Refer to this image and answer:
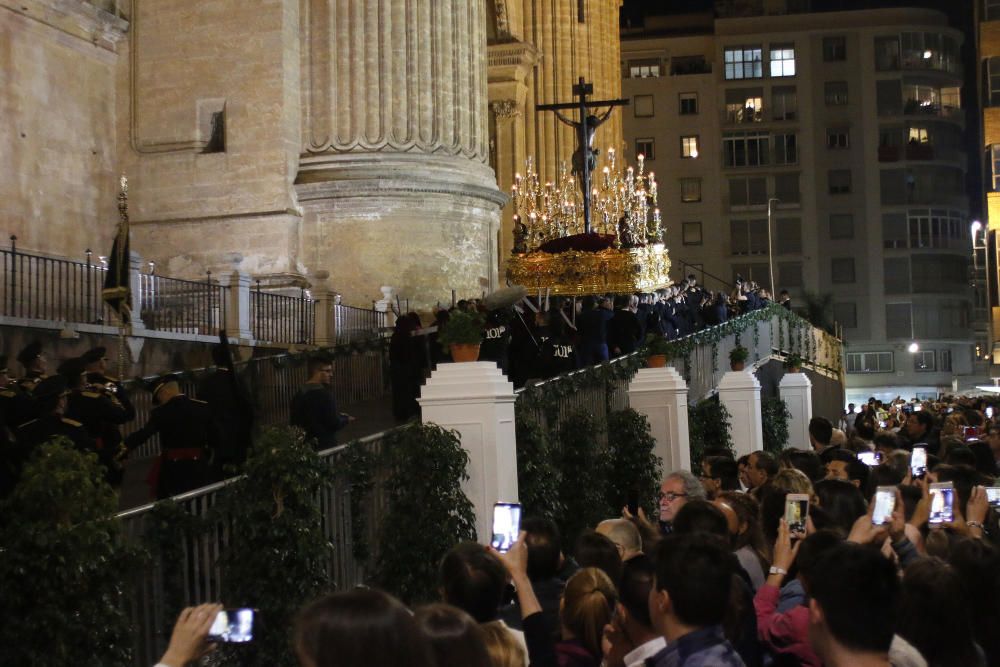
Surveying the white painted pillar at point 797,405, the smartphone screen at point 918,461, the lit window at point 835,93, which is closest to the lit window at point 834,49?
the lit window at point 835,93

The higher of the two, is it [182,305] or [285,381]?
[182,305]

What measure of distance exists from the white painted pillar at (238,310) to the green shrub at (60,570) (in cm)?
1414

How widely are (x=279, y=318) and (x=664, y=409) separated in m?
7.86

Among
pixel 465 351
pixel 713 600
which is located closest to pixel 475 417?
pixel 465 351

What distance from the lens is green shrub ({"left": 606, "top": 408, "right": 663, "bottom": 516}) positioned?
15633 millimetres

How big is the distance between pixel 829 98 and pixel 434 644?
73513 millimetres

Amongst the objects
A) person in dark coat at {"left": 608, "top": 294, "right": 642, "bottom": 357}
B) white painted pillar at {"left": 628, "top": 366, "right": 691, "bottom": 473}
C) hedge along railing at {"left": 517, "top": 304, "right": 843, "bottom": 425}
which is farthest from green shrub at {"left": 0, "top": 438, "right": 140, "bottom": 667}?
person in dark coat at {"left": 608, "top": 294, "right": 642, "bottom": 357}

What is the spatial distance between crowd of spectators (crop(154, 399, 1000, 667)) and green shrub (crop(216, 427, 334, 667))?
5.61ft

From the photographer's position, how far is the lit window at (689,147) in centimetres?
7312

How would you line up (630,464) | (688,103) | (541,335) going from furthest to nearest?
1. (688,103)
2. (541,335)
3. (630,464)

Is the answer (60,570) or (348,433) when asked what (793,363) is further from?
(60,570)

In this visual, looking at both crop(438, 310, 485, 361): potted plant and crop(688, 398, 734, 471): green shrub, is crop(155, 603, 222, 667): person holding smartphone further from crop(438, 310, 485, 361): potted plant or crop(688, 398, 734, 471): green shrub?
crop(688, 398, 734, 471): green shrub

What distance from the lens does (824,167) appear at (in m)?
74.3

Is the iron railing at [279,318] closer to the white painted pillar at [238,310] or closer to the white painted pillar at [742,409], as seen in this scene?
the white painted pillar at [238,310]
